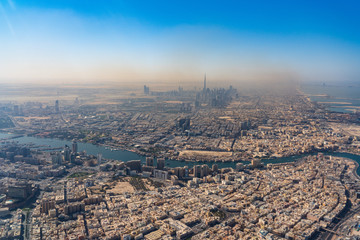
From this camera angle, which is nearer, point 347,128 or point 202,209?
point 202,209

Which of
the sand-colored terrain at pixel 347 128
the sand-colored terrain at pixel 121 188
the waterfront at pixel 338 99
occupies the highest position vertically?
the waterfront at pixel 338 99

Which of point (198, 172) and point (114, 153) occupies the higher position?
point (198, 172)

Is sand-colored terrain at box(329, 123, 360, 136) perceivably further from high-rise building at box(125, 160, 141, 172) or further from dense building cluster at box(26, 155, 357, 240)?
high-rise building at box(125, 160, 141, 172)

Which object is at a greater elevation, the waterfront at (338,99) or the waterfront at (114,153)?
the waterfront at (338,99)

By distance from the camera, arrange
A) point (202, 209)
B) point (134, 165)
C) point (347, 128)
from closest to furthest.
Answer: point (202, 209)
point (134, 165)
point (347, 128)

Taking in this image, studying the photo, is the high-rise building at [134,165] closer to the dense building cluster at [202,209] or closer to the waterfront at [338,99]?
the dense building cluster at [202,209]

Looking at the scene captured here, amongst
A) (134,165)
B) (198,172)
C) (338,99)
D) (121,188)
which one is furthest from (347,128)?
(338,99)

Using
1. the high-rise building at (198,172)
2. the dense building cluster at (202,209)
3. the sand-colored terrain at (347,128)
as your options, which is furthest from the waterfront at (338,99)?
the high-rise building at (198,172)

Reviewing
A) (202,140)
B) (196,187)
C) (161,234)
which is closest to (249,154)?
(202,140)

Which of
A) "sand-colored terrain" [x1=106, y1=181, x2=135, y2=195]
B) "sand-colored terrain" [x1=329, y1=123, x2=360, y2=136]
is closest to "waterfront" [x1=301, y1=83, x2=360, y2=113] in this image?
"sand-colored terrain" [x1=329, y1=123, x2=360, y2=136]

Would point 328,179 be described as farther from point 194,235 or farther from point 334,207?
point 194,235

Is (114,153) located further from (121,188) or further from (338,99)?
(338,99)

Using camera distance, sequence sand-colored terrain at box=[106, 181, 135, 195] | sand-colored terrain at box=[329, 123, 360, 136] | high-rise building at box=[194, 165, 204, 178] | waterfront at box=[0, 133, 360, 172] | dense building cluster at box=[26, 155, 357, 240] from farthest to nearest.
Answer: sand-colored terrain at box=[329, 123, 360, 136]
waterfront at box=[0, 133, 360, 172]
high-rise building at box=[194, 165, 204, 178]
sand-colored terrain at box=[106, 181, 135, 195]
dense building cluster at box=[26, 155, 357, 240]
